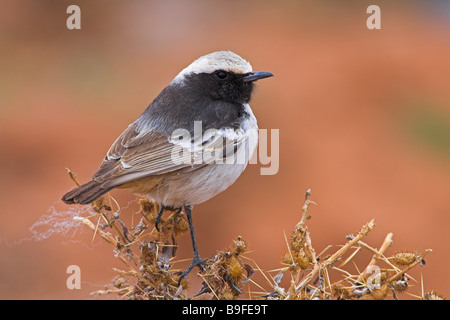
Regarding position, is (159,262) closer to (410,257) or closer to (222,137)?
(410,257)

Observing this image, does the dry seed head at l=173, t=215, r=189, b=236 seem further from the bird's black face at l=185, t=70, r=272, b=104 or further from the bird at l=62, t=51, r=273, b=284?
the bird's black face at l=185, t=70, r=272, b=104

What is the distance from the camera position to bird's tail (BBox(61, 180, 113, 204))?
2.60 m

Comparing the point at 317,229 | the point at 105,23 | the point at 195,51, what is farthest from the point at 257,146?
the point at 105,23

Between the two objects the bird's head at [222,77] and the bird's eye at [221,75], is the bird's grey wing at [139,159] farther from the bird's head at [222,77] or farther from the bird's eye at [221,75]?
the bird's eye at [221,75]

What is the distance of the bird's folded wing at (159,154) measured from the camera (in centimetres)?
299

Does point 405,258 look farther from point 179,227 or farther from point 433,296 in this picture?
point 179,227

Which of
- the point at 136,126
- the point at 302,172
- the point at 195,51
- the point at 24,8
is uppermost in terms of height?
the point at 24,8

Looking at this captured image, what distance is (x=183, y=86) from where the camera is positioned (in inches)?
138

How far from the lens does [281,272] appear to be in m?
2.09

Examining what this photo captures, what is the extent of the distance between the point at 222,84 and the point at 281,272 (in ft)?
5.45

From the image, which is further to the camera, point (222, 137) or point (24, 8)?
point (24, 8)

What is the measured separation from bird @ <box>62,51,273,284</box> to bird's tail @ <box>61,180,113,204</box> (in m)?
0.04

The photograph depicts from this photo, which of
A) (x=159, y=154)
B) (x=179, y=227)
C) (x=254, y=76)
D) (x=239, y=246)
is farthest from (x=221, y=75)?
(x=239, y=246)

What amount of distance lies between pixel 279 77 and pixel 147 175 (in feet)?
22.7
